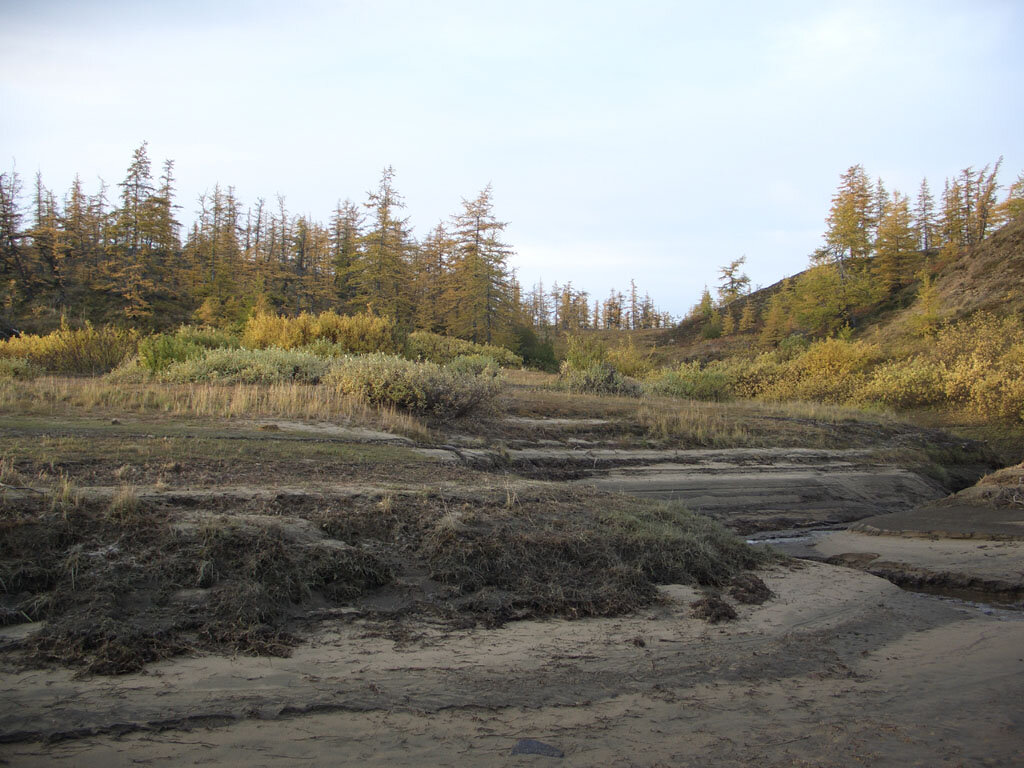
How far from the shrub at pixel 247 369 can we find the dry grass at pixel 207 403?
157 cm

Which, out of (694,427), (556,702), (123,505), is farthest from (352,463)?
(694,427)

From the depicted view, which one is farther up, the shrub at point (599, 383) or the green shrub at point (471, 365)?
the green shrub at point (471, 365)

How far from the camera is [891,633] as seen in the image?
5.56 meters

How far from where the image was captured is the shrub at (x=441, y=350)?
26.0 metres

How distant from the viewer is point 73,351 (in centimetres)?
1988

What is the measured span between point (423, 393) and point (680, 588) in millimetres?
7877

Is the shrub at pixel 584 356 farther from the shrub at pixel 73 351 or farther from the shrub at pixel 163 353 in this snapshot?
the shrub at pixel 73 351

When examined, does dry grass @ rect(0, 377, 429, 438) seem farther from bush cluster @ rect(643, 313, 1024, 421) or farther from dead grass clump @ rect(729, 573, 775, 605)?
bush cluster @ rect(643, 313, 1024, 421)

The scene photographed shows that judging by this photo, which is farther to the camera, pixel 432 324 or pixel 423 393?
pixel 432 324

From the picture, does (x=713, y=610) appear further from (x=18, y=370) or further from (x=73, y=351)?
(x=73, y=351)

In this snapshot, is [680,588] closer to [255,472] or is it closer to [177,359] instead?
[255,472]

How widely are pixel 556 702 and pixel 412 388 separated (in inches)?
379

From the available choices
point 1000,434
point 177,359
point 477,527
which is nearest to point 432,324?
point 177,359

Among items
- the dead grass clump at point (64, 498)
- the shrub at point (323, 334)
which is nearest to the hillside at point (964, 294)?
the shrub at point (323, 334)
